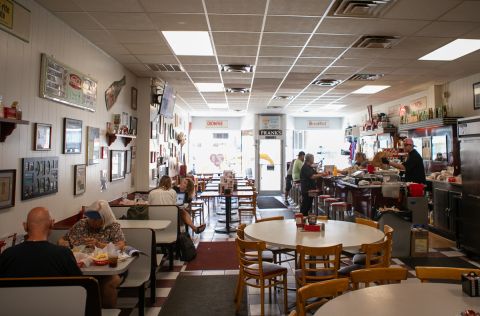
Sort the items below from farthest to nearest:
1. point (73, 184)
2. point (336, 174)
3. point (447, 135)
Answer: point (336, 174)
point (447, 135)
point (73, 184)

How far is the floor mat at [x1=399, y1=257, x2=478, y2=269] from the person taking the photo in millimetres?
5402

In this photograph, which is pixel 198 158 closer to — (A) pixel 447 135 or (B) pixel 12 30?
(A) pixel 447 135

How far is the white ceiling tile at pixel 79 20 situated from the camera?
4.22 meters

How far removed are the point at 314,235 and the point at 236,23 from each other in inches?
111

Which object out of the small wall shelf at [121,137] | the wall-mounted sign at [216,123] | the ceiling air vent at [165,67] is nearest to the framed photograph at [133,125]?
the small wall shelf at [121,137]

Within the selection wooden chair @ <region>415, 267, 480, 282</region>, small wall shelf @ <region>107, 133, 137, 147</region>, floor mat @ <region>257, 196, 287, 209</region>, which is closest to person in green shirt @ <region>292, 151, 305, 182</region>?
floor mat @ <region>257, 196, 287, 209</region>

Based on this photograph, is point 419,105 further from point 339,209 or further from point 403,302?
point 403,302

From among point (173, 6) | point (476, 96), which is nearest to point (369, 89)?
point (476, 96)

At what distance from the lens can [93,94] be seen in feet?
17.4

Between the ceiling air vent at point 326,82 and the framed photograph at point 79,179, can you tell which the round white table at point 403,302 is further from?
the ceiling air vent at point 326,82

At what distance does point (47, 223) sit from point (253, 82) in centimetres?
626

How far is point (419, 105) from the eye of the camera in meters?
9.23

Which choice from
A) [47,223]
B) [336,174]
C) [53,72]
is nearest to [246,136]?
[336,174]

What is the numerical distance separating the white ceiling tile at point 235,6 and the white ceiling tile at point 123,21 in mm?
901
